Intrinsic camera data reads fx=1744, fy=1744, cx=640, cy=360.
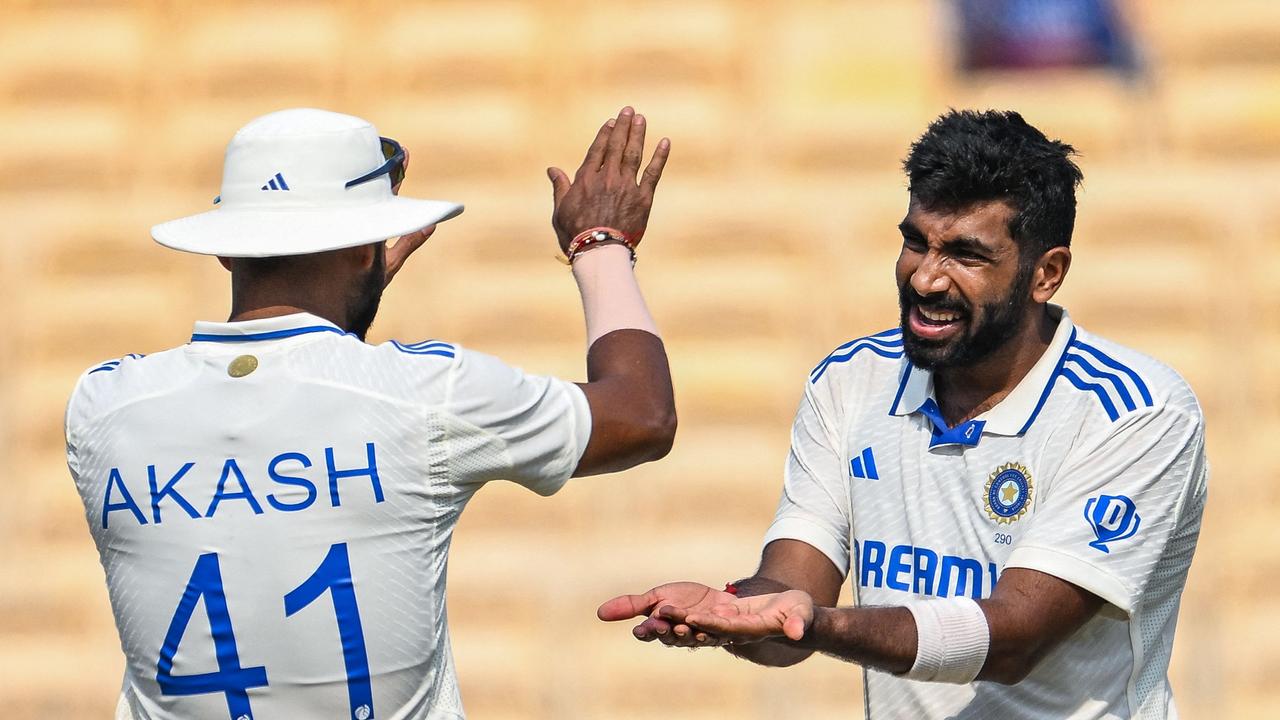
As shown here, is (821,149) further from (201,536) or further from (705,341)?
(201,536)

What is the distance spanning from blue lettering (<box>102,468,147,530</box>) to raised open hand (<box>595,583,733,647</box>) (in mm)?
581

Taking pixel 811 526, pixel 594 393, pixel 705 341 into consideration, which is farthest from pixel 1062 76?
pixel 594 393

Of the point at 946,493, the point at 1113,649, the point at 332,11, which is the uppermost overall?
the point at 332,11

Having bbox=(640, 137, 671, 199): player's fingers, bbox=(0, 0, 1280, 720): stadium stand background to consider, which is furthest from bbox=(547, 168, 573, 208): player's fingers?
bbox=(0, 0, 1280, 720): stadium stand background

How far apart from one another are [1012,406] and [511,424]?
0.78 metres

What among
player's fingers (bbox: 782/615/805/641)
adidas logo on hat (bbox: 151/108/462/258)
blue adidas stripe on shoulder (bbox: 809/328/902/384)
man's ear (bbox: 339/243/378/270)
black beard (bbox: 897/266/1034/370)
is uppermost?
adidas logo on hat (bbox: 151/108/462/258)

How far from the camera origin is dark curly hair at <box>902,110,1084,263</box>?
97.3 inches

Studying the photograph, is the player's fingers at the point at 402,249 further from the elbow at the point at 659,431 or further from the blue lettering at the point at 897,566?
the blue lettering at the point at 897,566

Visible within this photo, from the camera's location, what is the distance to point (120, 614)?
221cm

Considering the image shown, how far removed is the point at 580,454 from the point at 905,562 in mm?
577

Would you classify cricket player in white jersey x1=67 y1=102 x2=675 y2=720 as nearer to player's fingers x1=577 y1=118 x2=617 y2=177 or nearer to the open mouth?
player's fingers x1=577 y1=118 x2=617 y2=177

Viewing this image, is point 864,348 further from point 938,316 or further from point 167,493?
point 167,493

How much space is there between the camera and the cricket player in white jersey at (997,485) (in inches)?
91.1

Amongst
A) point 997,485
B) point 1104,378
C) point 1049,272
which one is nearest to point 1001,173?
point 1049,272
